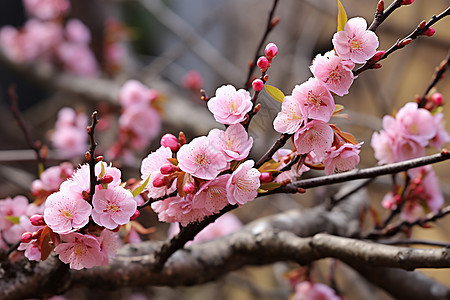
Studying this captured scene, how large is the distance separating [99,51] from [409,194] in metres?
1.63

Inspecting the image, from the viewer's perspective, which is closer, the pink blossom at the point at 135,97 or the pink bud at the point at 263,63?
the pink bud at the point at 263,63

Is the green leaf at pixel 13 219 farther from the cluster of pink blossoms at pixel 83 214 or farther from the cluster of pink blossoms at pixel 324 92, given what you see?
the cluster of pink blossoms at pixel 324 92

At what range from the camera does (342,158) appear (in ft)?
1.53

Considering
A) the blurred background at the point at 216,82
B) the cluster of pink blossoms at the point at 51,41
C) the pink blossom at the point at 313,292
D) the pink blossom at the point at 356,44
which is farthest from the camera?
the cluster of pink blossoms at the point at 51,41

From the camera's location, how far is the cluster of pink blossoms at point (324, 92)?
0.44 meters

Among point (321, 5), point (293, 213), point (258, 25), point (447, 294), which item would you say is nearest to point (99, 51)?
point (321, 5)

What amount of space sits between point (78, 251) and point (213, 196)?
17 centimetres

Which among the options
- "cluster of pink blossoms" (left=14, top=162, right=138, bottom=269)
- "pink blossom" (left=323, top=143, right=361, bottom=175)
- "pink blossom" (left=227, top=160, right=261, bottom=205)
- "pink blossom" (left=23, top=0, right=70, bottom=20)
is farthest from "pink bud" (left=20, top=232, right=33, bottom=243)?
"pink blossom" (left=23, top=0, right=70, bottom=20)

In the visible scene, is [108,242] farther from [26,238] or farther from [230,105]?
[230,105]

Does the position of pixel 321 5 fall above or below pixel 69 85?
above

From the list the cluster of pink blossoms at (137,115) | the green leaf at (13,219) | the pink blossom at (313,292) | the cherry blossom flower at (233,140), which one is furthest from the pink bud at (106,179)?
the cluster of pink blossoms at (137,115)

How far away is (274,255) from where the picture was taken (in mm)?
694

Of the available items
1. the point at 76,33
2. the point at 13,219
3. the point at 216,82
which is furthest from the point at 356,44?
the point at 216,82

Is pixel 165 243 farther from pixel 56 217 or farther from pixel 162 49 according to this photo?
pixel 162 49
